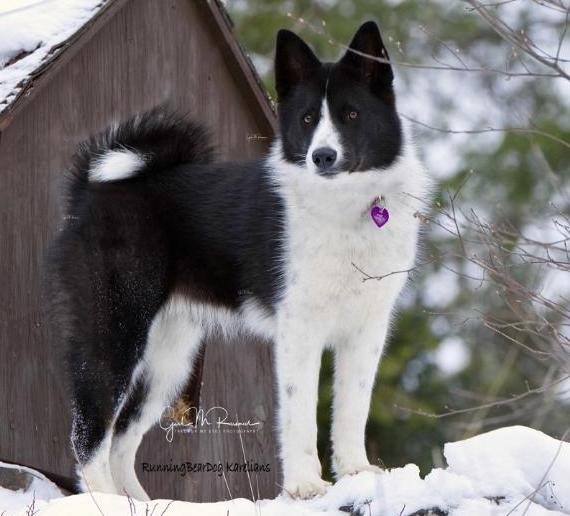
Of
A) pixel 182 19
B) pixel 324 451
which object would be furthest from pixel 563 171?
pixel 182 19

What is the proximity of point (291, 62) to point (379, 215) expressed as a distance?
91cm

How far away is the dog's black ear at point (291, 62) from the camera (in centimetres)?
549

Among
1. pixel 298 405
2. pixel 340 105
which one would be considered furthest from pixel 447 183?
pixel 298 405

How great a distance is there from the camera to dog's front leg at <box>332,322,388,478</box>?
535cm

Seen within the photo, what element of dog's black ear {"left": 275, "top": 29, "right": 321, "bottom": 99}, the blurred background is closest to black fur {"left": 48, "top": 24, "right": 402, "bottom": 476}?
dog's black ear {"left": 275, "top": 29, "right": 321, "bottom": 99}

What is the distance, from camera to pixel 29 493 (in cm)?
579

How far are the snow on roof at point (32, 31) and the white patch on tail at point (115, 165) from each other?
58cm

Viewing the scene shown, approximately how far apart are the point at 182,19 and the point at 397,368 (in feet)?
15.1

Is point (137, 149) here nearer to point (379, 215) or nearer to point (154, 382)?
point (154, 382)

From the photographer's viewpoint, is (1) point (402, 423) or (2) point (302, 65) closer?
(2) point (302, 65)

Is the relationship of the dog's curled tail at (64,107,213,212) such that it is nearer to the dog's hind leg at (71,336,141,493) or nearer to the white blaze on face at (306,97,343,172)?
the dog's hind leg at (71,336,141,493)

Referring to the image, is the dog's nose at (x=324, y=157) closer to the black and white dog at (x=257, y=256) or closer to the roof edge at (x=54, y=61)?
the black and white dog at (x=257, y=256)

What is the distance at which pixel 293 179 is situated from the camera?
5.58m

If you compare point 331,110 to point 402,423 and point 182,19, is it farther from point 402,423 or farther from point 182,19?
point 402,423
